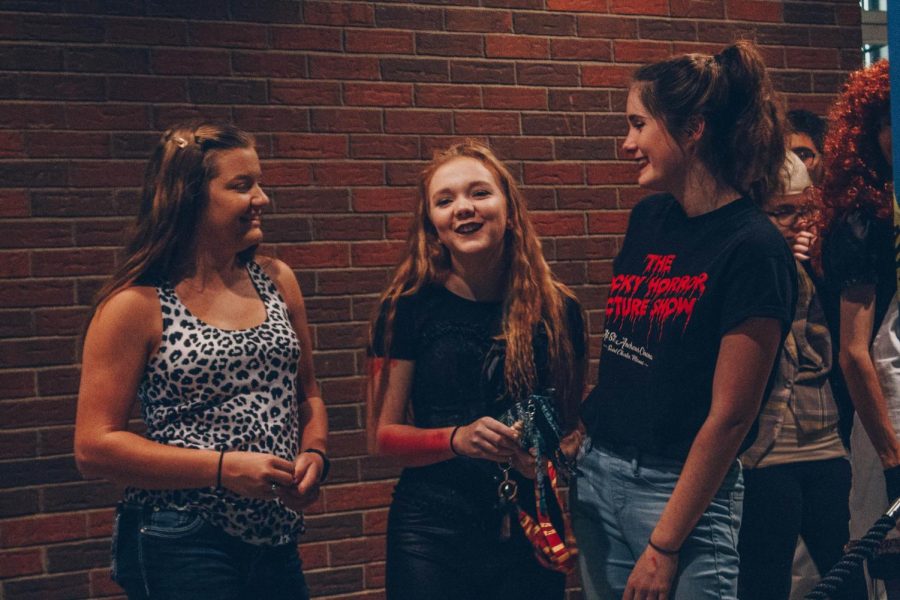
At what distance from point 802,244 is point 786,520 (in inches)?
32.1

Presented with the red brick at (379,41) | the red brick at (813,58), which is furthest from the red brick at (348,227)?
the red brick at (813,58)

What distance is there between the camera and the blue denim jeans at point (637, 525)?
6.14 ft

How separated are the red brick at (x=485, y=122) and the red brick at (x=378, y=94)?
8.4 inches

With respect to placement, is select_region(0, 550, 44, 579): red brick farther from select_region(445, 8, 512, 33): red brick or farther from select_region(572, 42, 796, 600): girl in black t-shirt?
select_region(445, 8, 512, 33): red brick

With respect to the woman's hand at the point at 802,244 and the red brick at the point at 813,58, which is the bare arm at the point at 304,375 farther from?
the red brick at the point at 813,58

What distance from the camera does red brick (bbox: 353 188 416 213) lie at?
147 inches

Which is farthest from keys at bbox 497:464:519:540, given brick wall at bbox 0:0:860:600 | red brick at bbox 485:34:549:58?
red brick at bbox 485:34:549:58

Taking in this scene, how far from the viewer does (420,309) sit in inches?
96.4

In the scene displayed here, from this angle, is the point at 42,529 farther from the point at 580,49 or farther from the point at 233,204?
the point at 580,49

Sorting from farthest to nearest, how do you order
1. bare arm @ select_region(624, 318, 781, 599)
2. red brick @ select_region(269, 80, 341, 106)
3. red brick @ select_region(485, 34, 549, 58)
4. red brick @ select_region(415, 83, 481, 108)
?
1. red brick @ select_region(485, 34, 549, 58)
2. red brick @ select_region(415, 83, 481, 108)
3. red brick @ select_region(269, 80, 341, 106)
4. bare arm @ select_region(624, 318, 781, 599)

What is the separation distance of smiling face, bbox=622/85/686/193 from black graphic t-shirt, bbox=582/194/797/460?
0.08 m

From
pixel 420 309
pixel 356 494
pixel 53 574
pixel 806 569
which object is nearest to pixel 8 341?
pixel 53 574

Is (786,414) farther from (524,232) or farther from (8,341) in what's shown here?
(8,341)

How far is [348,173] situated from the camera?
372cm
